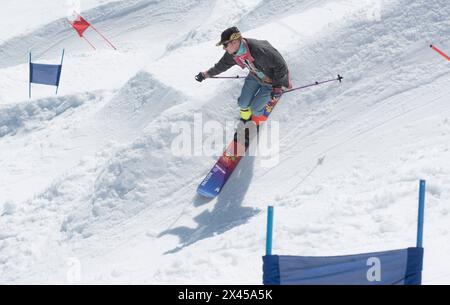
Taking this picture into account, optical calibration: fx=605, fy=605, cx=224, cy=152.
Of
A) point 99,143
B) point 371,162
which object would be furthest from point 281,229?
point 99,143

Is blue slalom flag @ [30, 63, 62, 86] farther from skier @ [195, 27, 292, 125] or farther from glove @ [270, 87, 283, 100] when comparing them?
glove @ [270, 87, 283, 100]

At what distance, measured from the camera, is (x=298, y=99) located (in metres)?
10.1

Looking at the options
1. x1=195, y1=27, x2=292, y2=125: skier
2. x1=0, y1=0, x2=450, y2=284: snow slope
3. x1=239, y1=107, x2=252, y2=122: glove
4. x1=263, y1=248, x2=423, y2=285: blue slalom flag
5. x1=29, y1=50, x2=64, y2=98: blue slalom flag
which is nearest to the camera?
x1=263, y1=248, x2=423, y2=285: blue slalom flag

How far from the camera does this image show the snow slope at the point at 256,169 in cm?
715

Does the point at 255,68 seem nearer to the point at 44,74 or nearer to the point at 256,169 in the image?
the point at 256,169

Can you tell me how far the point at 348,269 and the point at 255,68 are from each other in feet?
14.9

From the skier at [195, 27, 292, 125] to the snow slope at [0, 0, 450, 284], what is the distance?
88 cm

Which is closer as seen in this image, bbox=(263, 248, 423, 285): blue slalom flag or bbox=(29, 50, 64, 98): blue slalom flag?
bbox=(263, 248, 423, 285): blue slalom flag

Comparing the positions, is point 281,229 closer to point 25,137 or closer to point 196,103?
point 196,103

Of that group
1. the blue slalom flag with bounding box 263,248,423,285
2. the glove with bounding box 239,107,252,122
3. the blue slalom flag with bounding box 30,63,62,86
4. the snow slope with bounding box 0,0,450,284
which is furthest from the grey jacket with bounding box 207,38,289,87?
the blue slalom flag with bounding box 30,63,62,86

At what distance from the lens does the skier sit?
8.50 m

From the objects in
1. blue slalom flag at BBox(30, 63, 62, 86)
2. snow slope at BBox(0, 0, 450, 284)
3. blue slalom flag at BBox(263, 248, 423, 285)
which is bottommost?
blue slalom flag at BBox(263, 248, 423, 285)

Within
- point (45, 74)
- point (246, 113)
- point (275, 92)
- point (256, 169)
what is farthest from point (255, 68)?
point (45, 74)
